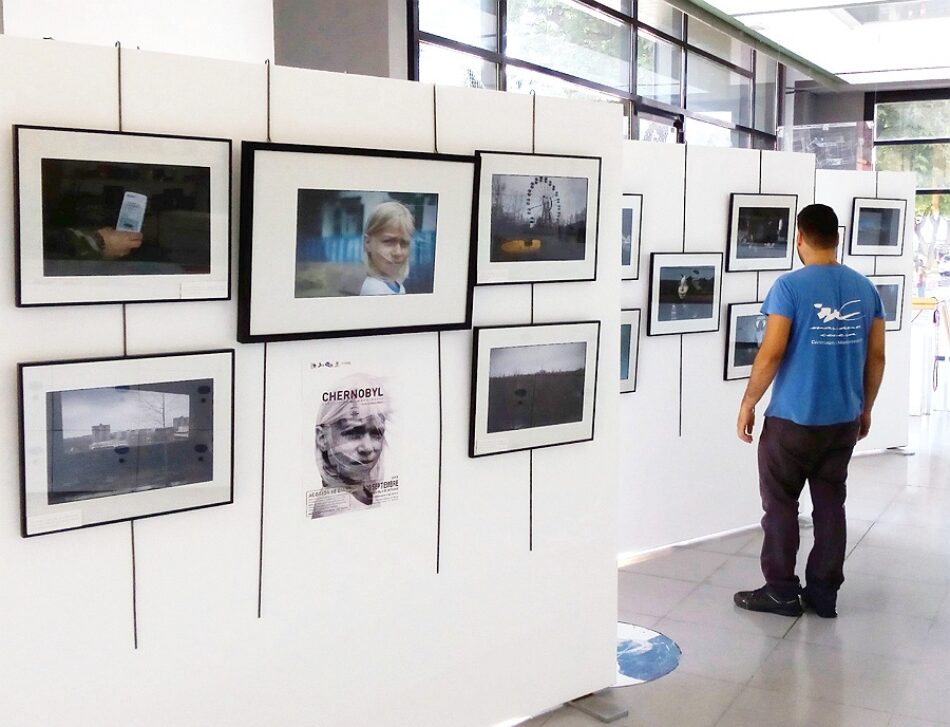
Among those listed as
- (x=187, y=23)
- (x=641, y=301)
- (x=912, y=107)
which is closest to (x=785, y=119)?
(x=912, y=107)

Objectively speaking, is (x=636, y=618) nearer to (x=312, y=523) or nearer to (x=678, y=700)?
(x=678, y=700)

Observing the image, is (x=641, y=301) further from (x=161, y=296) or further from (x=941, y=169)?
(x=941, y=169)

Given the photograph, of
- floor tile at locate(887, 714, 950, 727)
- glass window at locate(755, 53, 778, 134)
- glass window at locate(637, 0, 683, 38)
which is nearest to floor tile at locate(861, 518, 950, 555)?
floor tile at locate(887, 714, 950, 727)

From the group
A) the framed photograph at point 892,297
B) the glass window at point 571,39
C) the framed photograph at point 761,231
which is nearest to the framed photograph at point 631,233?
the framed photograph at point 761,231

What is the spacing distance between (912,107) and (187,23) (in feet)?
42.9

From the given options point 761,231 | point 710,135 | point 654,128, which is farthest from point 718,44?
point 761,231

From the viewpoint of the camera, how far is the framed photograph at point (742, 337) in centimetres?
627

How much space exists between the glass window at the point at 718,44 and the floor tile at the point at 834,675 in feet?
25.6

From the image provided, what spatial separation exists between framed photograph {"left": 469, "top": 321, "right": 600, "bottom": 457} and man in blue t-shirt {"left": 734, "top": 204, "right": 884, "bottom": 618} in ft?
4.49

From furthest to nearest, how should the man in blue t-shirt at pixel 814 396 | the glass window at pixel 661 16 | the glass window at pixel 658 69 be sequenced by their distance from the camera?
the glass window at pixel 658 69, the glass window at pixel 661 16, the man in blue t-shirt at pixel 814 396

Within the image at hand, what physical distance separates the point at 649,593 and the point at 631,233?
6.17ft

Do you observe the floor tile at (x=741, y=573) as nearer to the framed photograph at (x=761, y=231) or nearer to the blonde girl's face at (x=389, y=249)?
the framed photograph at (x=761, y=231)

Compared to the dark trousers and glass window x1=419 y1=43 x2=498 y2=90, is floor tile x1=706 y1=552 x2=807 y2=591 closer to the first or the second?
the dark trousers

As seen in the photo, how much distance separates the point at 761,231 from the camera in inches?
248
